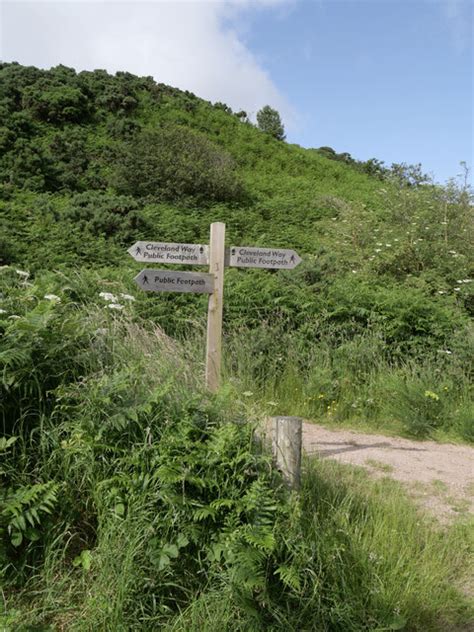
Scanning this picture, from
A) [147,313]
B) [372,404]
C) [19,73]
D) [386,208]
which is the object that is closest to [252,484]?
[372,404]

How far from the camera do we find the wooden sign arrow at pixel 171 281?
493 centimetres

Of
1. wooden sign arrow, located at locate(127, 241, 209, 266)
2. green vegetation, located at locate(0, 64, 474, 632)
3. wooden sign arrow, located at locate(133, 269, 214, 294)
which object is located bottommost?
green vegetation, located at locate(0, 64, 474, 632)

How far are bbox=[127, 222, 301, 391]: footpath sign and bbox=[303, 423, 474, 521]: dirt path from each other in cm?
130

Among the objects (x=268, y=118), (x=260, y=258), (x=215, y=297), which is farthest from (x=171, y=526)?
(x=268, y=118)

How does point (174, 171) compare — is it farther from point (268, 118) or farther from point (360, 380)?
point (268, 118)

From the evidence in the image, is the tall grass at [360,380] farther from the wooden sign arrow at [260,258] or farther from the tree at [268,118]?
the tree at [268,118]

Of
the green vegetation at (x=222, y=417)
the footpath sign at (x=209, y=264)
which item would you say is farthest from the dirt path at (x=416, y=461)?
the footpath sign at (x=209, y=264)

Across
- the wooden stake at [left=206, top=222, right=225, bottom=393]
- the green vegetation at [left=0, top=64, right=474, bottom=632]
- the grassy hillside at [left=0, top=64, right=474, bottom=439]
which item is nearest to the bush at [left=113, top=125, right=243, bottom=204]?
the grassy hillside at [left=0, top=64, right=474, bottom=439]

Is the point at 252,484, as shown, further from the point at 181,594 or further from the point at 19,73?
Answer: the point at 19,73

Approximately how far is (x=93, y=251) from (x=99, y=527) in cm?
875

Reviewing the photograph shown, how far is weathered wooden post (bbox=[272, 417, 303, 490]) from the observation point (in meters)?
3.09

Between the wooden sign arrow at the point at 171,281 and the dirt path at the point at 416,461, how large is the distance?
1746mm

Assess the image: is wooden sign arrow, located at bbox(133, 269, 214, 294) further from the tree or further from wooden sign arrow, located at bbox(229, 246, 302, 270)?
the tree

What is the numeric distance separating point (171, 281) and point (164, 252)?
0.92 ft
